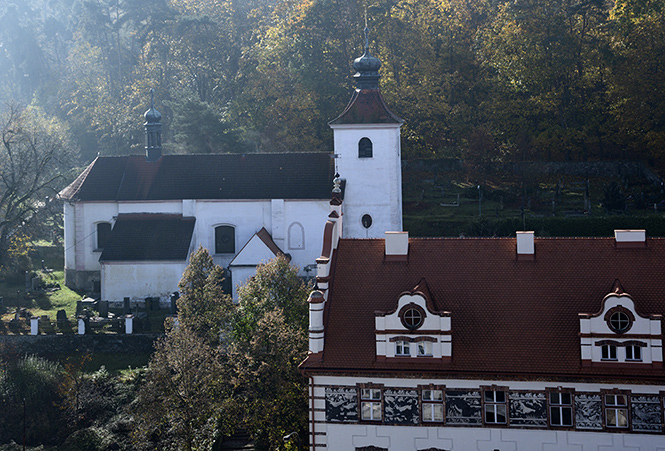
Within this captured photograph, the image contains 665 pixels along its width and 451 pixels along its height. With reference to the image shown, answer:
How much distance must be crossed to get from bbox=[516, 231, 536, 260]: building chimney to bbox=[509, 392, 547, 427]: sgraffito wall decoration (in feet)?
14.4

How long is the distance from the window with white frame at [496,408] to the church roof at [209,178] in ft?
80.0

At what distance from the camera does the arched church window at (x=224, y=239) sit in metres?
49.5

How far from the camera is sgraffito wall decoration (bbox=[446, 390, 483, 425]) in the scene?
2461 cm

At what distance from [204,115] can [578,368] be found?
45.6 m

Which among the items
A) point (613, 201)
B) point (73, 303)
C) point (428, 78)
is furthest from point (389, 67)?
point (73, 303)

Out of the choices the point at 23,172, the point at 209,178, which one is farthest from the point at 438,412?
the point at 23,172

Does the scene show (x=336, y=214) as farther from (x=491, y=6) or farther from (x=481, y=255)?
(x=491, y=6)

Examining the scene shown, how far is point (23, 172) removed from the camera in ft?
169

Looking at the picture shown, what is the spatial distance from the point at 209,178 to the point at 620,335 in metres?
30.6

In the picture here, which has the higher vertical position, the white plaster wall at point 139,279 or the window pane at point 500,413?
the white plaster wall at point 139,279

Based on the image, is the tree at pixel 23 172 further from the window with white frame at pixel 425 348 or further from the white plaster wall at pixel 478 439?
the window with white frame at pixel 425 348

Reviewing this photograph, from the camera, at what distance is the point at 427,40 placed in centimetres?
6462

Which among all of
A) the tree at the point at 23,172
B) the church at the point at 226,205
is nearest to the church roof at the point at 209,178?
the church at the point at 226,205

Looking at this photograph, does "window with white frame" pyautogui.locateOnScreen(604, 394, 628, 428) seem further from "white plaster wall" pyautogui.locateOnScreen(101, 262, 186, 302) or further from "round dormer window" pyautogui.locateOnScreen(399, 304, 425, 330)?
"white plaster wall" pyautogui.locateOnScreen(101, 262, 186, 302)
